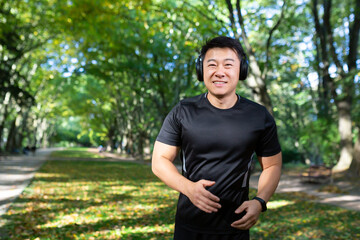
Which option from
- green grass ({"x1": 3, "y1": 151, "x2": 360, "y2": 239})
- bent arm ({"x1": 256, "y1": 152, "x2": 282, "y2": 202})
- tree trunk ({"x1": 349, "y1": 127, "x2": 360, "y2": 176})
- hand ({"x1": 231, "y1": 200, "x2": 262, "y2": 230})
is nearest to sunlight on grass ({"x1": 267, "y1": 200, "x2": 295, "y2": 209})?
green grass ({"x1": 3, "y1": 151, "x2": 360, "y2": 239})

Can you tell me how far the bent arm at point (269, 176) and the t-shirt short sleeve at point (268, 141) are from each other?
34mm

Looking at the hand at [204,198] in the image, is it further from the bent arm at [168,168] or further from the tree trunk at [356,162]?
the tree trunk at [356,162]

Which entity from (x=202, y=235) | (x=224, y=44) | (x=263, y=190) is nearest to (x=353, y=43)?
(x=224, y=44)

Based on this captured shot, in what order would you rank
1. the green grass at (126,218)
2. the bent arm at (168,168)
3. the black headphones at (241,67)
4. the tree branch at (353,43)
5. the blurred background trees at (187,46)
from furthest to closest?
the tree branch at (353,43) → the blurred background trees at (187,46) → the green grass at (126,218) → the black headphones at (241,67) → the bent arm at (168,168)

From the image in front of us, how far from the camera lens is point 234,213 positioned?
1982 mm

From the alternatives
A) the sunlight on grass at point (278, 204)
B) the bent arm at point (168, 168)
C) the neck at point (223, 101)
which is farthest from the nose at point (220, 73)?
the sunlight on grass at point (278, 204)

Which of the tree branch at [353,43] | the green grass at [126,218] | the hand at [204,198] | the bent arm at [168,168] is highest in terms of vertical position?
the tree branch at [353,43]

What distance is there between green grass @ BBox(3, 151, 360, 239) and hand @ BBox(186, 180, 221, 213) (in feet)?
15.4

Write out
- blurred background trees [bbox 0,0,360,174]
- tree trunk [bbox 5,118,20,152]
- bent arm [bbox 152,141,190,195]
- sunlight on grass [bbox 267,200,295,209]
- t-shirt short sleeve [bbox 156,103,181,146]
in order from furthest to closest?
tree trunk [bbox 5,118,20,152] < blurred background trees [bbox 0,0,360,174] < sunlight on grass [bbox 267,200,295,209] < t-shirt short sleeve [bbox 156,103,181,146] < bent arm [bbox 152,141,190,195]

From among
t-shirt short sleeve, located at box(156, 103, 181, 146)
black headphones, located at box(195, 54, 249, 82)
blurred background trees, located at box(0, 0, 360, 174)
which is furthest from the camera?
blurred background trees, located at box(0, 0, 360, 174)

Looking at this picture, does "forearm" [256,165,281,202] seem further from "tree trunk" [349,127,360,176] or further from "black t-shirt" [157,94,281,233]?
"tree trunk" [349,127,360,176]

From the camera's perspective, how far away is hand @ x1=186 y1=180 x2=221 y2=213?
1822 mm

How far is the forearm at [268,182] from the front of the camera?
2014 mm

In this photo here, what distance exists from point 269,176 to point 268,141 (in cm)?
21
